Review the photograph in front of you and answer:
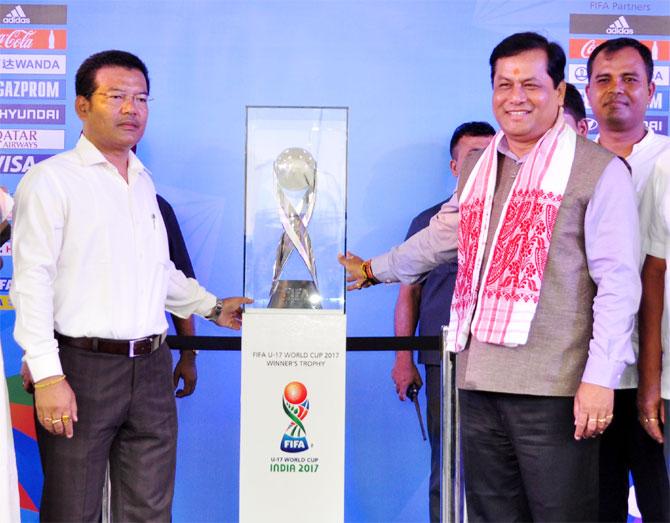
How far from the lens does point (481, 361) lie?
99.0 inches

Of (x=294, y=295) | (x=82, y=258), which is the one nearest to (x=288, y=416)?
(x=294, y=295)

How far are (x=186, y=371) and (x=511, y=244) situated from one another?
79.7 inches

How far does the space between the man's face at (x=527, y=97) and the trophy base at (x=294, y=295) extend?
2.67 feet

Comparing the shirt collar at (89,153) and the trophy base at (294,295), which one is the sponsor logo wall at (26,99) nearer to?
the shirt collar at (89,153)

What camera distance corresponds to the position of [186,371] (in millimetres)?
4078

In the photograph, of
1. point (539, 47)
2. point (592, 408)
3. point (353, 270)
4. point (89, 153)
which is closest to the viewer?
point (592, 408)

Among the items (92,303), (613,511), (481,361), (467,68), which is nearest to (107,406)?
(92,303)

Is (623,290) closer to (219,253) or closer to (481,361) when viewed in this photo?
(481,361)

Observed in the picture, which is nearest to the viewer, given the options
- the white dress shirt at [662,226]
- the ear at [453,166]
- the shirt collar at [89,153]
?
the white dress shirt at [662,226]

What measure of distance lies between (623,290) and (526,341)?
0.28 meters

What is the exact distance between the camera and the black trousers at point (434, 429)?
3973 millimetres

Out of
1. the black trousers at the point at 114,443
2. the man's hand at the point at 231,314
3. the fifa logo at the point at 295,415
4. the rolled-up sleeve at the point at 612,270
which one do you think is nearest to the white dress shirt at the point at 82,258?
the black trousers at the point at 114,443

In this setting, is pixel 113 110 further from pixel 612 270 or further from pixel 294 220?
pixel 612 270

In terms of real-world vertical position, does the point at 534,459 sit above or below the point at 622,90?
below
